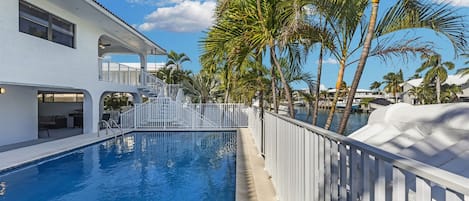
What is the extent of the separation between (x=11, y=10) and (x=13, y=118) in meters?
5.22

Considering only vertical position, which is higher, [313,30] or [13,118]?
[313,30]

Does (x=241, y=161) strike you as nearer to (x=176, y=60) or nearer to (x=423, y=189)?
(x=423, y=189)

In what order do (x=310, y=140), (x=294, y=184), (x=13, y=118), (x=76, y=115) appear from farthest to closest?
(x=76, y=115)
(x=13, y=118)
(x=294, y=184)
(x=310, y=140)

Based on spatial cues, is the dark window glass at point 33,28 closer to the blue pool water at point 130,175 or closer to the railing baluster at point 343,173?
the blue pool water at point 130,175

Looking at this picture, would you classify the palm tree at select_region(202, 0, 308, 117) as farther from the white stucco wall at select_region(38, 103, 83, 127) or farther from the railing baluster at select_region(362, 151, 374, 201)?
the white stucco wall at select_region(38, 103, 83, 127)

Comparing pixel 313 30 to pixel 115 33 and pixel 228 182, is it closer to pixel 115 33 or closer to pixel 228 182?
pixel 228 182

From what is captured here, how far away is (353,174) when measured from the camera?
5.66 feet

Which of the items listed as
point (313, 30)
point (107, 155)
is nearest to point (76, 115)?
point (107, 155)

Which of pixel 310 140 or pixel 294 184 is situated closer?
pixel 310 140

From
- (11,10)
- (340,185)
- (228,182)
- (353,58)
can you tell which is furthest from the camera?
(11,10)

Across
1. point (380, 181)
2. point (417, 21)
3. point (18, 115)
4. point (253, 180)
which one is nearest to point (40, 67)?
point (18, 115)

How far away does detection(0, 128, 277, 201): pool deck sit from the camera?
17.7ft

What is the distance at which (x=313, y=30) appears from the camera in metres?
5.32

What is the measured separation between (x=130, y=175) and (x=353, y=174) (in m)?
7.68
